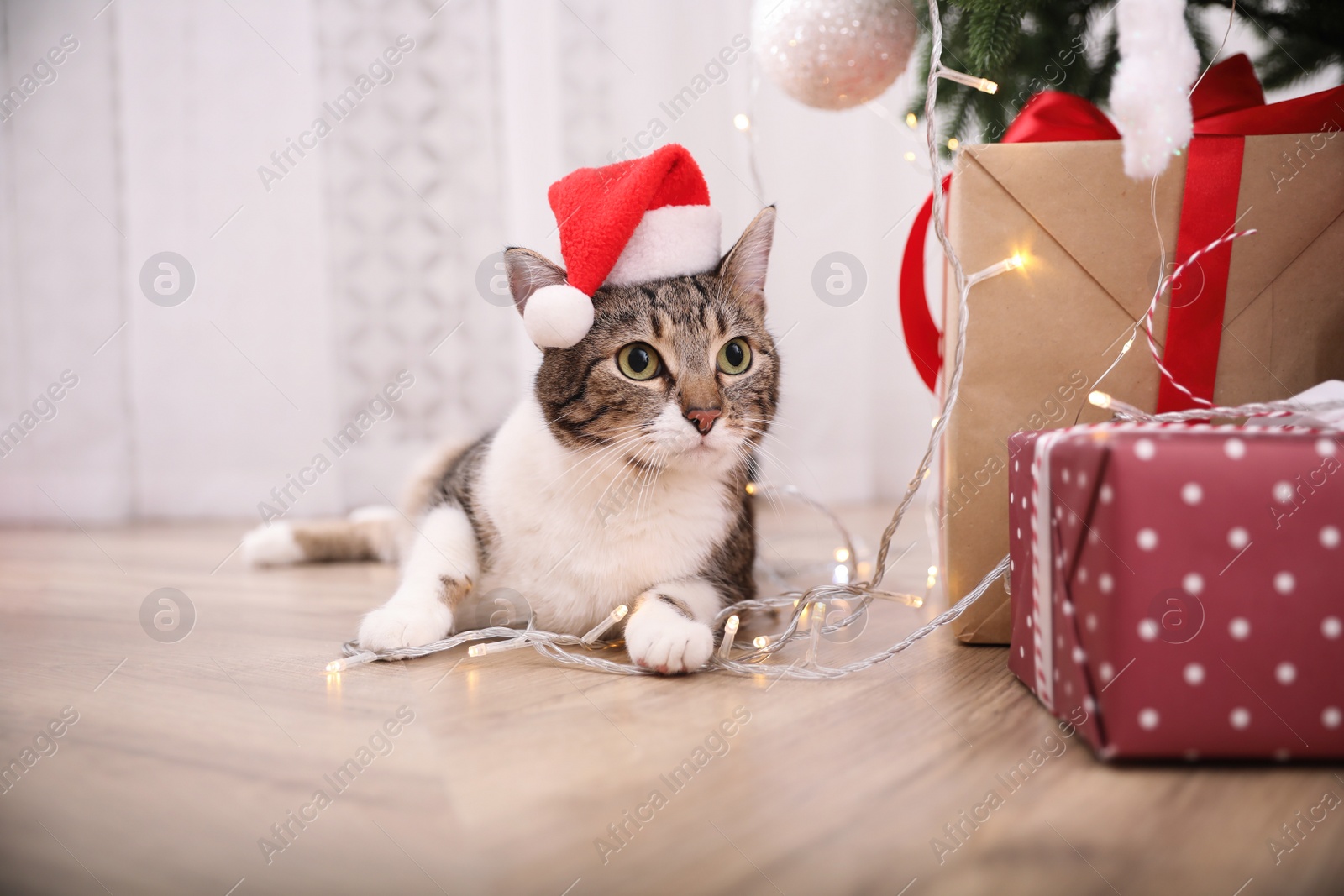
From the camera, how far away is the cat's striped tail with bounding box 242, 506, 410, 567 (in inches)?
66.1

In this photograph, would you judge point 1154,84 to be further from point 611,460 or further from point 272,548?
point 272,548

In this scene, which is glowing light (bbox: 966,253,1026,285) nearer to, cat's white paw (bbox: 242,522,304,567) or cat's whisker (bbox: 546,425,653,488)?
cat's whisker (bbox: 546,425,653,488)

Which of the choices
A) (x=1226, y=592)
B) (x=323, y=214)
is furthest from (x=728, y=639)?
(x=323, y=214)

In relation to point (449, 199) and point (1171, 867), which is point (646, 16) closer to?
point (449, 199)

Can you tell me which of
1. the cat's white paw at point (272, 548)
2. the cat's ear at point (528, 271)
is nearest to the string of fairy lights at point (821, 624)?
the cat's ear at point (528, 271)

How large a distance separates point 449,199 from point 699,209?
1536mm

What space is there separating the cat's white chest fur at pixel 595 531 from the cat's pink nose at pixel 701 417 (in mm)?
91

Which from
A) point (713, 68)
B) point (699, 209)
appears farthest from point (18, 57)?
point (699, 209)

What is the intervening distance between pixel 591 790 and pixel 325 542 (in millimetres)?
1289

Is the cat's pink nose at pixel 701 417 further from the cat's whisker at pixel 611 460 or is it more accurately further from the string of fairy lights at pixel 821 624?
the string of fairy lights at pixel 821 624

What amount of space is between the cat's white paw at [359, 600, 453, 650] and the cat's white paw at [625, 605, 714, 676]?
0.24 m

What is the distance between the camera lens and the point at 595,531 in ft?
3.40

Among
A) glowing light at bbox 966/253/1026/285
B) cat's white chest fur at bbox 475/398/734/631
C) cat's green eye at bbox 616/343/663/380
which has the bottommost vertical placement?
cat's white chest fur at bbox 475/398/734/631

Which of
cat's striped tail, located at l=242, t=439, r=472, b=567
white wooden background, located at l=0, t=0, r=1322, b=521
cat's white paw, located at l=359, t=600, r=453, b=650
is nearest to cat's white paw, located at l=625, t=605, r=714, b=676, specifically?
cat's white paw, located at l=359, t=600, r=453, b=650
